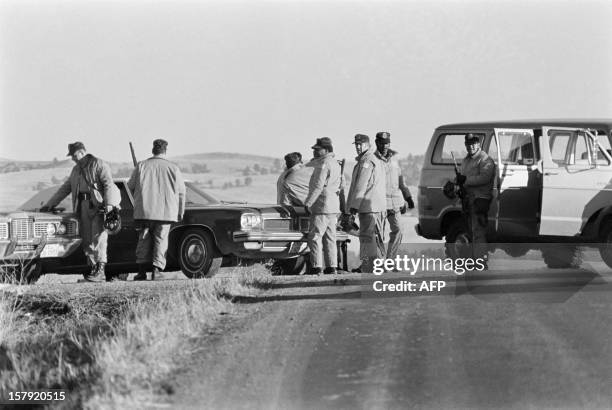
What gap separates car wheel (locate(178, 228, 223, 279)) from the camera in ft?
55.2

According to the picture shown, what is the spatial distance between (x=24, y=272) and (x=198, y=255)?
2272 mm

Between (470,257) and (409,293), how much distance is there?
166 inches

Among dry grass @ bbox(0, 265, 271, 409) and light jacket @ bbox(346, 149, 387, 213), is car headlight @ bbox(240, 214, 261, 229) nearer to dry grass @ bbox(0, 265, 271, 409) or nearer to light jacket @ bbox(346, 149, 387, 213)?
dry grass @ bbox(0, 265, 271, 409)

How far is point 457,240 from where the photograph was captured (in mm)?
18500

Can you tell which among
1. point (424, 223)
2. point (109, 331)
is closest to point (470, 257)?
point (424, 223)

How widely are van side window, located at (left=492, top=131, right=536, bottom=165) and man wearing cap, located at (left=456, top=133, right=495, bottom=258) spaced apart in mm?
1307

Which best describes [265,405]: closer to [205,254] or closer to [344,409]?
[344,409]

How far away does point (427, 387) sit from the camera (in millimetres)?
8953

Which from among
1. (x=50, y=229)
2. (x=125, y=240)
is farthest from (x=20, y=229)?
(x=125, y=240)

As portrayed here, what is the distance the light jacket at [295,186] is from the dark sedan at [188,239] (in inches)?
13.2

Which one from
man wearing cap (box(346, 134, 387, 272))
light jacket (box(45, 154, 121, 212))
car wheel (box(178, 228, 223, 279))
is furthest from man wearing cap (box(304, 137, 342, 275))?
light jacket (box(45, 154, 121, 212))

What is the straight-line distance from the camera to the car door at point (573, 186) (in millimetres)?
16953

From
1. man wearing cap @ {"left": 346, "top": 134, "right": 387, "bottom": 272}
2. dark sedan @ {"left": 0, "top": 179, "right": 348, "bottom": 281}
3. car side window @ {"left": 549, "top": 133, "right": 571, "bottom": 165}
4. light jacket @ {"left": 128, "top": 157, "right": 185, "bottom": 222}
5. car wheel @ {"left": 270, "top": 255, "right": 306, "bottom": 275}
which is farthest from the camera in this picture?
car wheel @ {"left": 270, "top": 255, "right": 306, "bottom": 275}

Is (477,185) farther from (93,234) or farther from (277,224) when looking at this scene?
(93,234)
